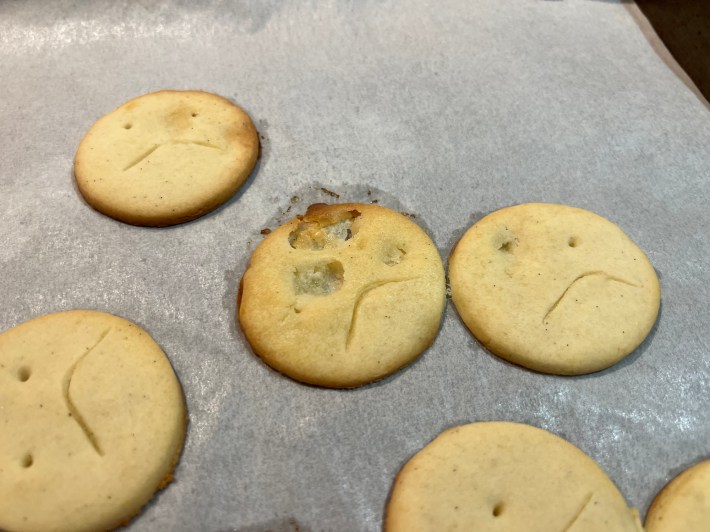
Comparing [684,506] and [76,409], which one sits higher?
[684,506]

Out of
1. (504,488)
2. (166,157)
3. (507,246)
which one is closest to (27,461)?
(166,157)

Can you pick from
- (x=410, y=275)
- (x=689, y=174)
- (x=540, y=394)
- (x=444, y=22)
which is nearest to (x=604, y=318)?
(x=540, y=394)

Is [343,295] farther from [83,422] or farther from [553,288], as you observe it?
[83,422]

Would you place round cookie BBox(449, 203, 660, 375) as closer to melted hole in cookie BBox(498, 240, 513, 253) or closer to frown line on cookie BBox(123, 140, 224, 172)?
melted hole in cookie BBox(498, 240, 513, 253)

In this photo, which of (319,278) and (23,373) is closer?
(23,373)

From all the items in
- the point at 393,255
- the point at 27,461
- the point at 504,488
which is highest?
the point at 393,255

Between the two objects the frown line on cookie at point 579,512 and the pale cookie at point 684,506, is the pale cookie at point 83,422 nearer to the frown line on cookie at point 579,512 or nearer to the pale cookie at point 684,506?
the frown line on cookie at point 579,512

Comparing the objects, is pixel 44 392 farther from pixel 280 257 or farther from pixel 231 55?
pixel 231 55
